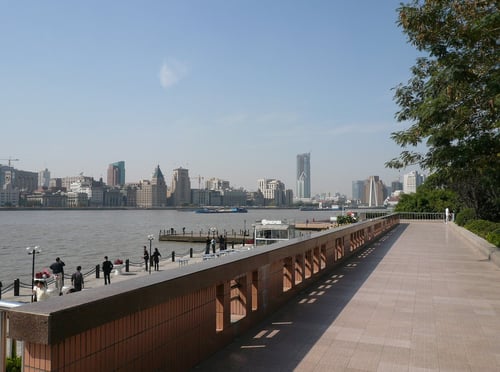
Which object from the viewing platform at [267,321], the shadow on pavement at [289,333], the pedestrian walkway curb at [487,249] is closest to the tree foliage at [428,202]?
the pedestrian walkway curb at [487,249]

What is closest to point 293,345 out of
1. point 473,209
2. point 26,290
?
point 26,290

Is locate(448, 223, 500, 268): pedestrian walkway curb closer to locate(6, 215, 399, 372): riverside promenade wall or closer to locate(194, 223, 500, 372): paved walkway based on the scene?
locate(194, 223, 500, 372): paved walkway

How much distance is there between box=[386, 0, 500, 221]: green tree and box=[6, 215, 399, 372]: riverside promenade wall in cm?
635

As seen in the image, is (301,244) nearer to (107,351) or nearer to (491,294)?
(491,294)

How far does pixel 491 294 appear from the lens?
9.32 metres

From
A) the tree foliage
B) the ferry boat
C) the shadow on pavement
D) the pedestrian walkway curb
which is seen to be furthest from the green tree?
the tree foliage

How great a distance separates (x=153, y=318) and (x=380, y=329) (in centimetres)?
375

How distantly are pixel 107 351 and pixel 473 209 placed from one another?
37.4m

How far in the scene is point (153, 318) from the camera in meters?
4.19

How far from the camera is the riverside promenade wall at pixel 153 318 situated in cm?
307

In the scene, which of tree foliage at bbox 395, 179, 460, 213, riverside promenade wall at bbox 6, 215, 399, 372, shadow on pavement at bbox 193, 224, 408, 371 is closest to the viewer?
riverside promenade wall at bbox 6, 215, 399, 372

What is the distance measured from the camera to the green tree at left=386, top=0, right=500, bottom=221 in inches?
416

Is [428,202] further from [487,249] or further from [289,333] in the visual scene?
[289,333]

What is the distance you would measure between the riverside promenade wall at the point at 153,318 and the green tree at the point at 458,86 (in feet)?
20.8
